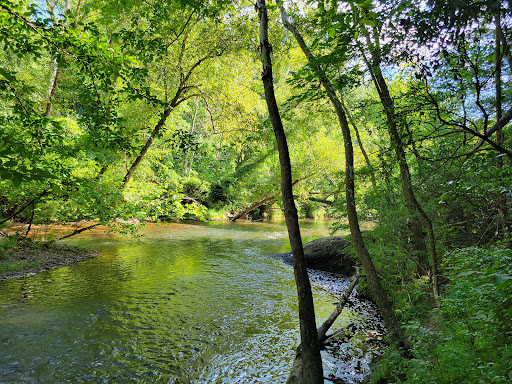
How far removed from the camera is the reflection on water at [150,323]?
14.8 feet

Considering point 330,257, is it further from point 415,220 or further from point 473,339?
point 473,339

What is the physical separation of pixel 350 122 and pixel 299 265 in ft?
17.4

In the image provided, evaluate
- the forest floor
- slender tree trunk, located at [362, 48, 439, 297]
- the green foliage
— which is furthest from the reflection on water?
slender tree trunk, located at [362, 48, 439, 297]

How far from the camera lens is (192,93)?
10.8 metres

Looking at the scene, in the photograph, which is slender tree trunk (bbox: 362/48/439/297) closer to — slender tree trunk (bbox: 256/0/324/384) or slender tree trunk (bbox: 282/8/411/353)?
slender tree trunk (bbox: 282/8/411/353)

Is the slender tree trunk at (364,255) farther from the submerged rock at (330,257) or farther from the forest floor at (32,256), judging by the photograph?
the forest floor at (32,256)

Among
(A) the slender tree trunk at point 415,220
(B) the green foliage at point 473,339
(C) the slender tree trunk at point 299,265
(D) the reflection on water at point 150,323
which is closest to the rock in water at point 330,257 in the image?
(D) the reflection on water at point 150,323

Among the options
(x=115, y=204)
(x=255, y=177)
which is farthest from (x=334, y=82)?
(x=255, y=177)

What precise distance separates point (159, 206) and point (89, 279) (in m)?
3.07

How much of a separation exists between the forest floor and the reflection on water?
447 mm

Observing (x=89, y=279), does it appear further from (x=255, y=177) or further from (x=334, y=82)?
(x=255, y=177)

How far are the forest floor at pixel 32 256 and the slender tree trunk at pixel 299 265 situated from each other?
8551 mm

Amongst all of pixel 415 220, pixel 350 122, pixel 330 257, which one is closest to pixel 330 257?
pixel 330 257

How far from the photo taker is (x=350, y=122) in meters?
7.74
